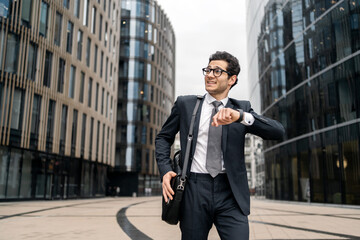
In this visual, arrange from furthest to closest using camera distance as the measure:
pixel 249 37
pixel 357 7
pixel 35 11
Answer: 1. pixel 249 37
2. pixel 35 11
3. pixel 357 7

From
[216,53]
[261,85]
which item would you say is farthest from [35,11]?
[216,53]

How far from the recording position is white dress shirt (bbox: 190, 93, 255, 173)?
88.8 inches

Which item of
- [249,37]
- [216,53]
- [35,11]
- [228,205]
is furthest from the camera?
[249,37]

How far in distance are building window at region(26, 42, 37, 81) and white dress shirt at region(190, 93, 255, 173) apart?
21954mm

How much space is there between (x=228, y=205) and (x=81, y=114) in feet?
95.0

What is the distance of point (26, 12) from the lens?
72.4ft

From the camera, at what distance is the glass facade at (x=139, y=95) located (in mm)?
49188

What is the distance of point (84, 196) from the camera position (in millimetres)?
32000

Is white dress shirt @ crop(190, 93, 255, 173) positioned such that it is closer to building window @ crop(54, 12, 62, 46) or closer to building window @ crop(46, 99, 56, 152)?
building window @ crop(46, 99, 56, 152)

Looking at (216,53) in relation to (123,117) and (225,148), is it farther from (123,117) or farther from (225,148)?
(123,117)

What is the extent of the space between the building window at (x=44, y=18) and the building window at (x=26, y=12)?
4.43 feet

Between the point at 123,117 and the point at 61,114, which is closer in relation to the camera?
the point at 61,114

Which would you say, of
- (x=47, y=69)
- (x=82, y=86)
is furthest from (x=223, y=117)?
(x=82, y=86)

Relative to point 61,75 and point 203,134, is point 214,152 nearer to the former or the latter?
point 203,134
